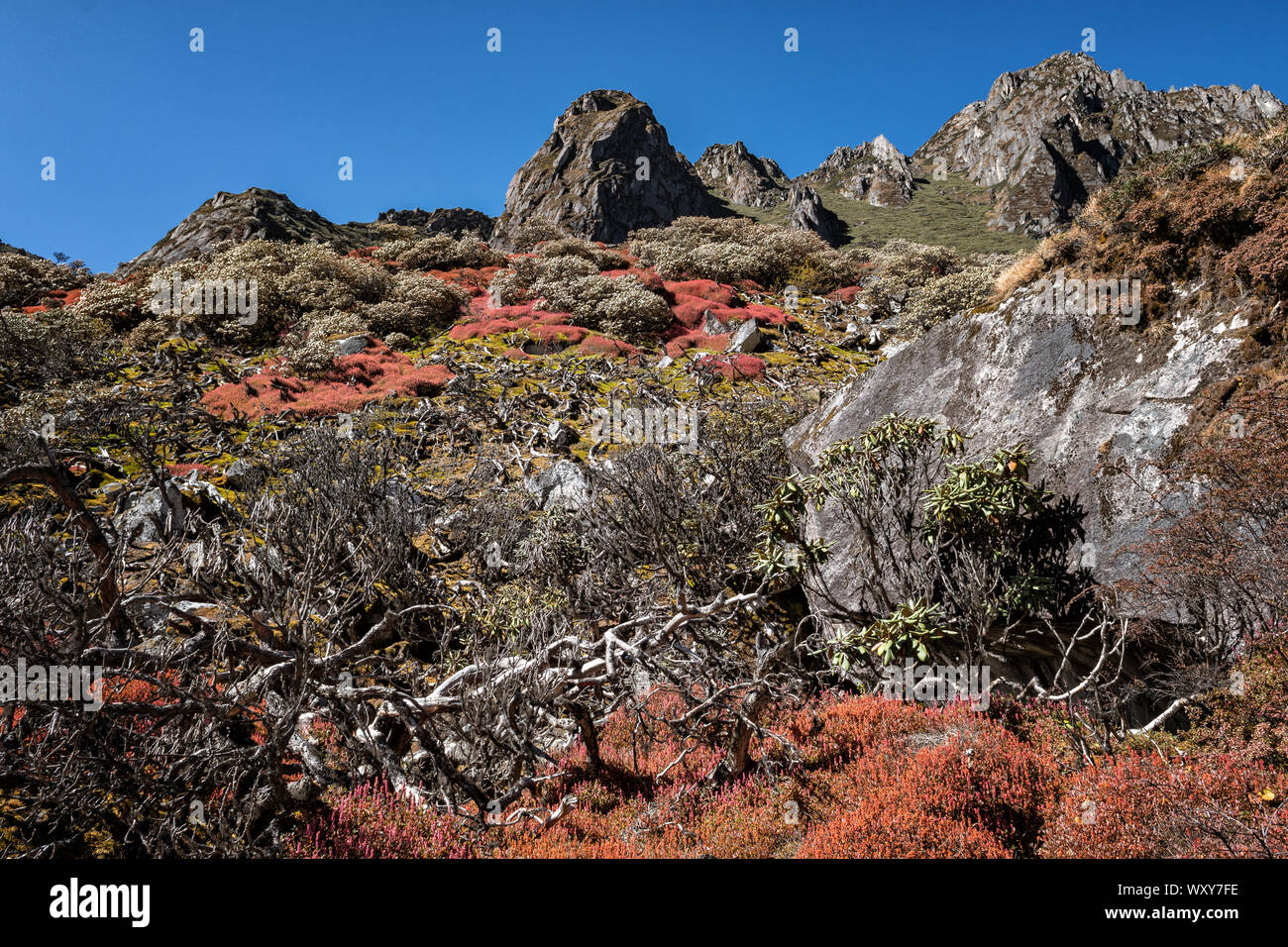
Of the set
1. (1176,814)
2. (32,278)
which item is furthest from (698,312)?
(32,278)

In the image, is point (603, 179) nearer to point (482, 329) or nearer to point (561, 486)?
point (482, 329)

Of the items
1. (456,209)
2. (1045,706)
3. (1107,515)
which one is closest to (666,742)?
(1045,706)

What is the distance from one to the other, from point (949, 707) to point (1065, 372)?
4585 mm

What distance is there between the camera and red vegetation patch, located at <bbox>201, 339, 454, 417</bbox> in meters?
14.8

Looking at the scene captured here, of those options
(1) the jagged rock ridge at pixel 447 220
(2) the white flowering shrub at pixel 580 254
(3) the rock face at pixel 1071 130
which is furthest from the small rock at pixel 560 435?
(3) the rock face at pixel 1071 130

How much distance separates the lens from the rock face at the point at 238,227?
4094 cm

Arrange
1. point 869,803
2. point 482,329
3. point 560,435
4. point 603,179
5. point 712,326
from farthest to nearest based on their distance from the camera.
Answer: point 603,179 → point 712,326 → point 482,329 → point 560,435 → point 869,803

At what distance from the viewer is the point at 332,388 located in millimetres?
16469

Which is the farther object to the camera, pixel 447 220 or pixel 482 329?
pixel 447 220

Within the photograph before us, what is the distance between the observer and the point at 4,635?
3.83 m

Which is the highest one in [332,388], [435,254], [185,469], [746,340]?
[435,254]

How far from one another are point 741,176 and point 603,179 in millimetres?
51066

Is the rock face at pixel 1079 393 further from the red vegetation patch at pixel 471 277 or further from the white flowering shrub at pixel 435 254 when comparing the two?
the white flowering shrub at pixel 435 254

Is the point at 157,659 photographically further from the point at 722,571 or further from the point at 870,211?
the point at 870,211
